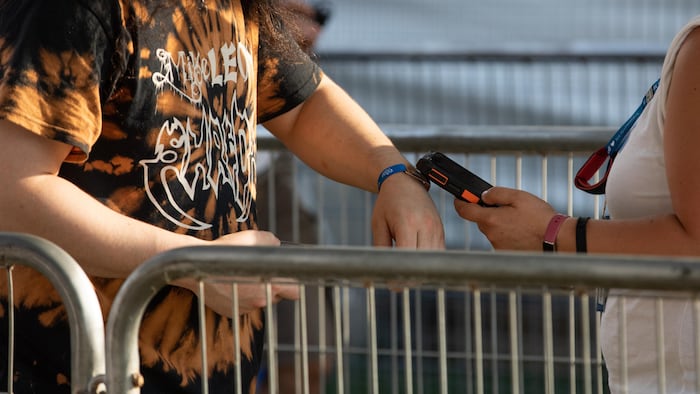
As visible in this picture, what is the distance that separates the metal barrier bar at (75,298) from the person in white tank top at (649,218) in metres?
0.86

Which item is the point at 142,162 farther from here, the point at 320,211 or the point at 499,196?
the point at 320,211

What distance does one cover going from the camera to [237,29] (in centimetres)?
233

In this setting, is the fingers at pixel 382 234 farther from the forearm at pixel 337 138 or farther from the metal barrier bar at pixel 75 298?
the metal barrier bar at pixel 75 298

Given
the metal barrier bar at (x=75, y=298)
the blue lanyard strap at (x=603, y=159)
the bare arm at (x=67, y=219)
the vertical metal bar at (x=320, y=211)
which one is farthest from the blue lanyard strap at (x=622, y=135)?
the vertical metal bar at (x=320, y=211)

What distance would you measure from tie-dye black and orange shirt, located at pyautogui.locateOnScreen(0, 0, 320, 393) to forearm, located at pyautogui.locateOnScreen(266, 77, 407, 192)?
330mm

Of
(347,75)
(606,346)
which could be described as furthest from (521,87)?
(606,346)

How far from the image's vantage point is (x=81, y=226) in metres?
1.99

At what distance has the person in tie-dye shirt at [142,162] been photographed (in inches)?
75.9

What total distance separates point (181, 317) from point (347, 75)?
4786 millimetres

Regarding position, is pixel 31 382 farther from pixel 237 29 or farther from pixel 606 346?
pixel 606 346

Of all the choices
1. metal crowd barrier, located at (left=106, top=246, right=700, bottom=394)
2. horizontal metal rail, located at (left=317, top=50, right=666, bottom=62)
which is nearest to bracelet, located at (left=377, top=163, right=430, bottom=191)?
metal crowd barrier, located at (left=106, top=246, right=700, bottom=394)

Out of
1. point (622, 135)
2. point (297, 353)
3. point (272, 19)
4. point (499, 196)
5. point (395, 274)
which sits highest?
point (272, 19)

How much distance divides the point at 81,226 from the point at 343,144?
0.83 metres

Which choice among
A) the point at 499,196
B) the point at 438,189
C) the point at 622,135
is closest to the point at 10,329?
the point at 499,196
